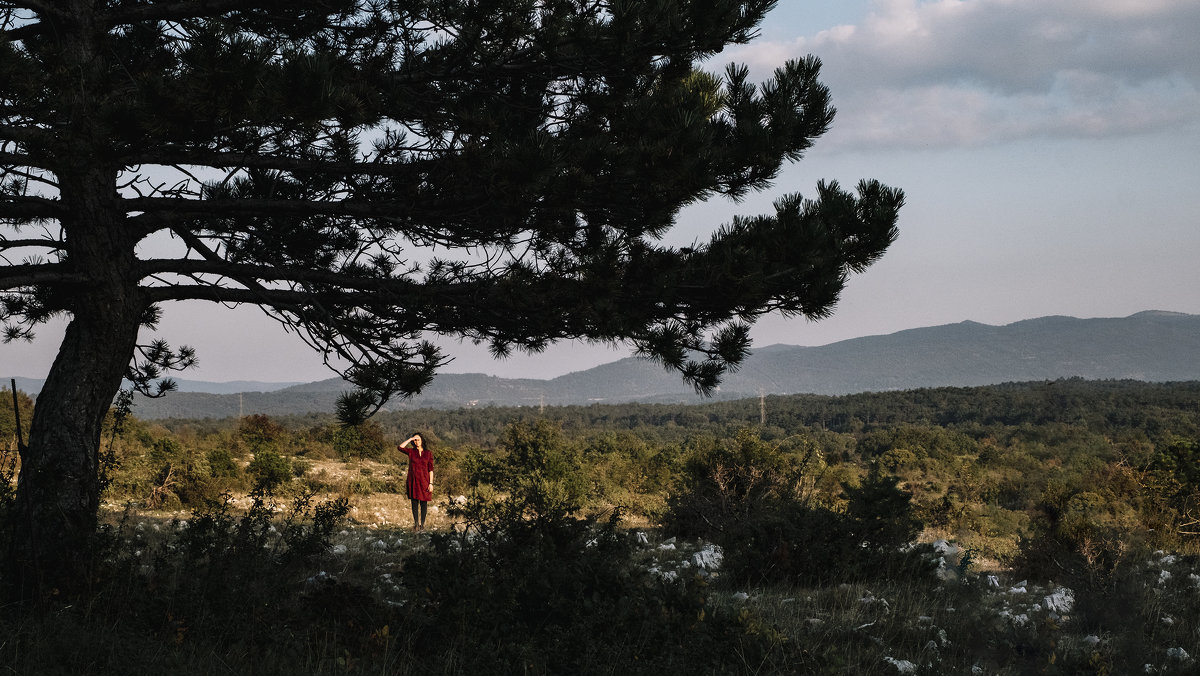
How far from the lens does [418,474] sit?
42.2ft

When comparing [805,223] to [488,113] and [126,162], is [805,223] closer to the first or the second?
[488,113]

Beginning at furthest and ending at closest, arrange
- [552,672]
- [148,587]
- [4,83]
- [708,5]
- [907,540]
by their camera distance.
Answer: [907,540], [708,5], [148,587], [4,83], [552,672]

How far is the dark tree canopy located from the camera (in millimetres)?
5113

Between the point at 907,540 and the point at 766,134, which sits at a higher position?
the point at 766,134

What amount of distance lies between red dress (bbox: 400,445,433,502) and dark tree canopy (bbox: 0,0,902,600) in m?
6.67

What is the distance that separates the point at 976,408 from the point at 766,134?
9719 cm

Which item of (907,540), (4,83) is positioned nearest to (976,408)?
(907,540)

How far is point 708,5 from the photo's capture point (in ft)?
18.3

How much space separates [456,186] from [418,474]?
8415 mm

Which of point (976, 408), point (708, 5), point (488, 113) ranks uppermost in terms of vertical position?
point (708, 5)

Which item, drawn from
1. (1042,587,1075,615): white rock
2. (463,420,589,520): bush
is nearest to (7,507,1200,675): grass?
(1042,587,1075,615): white rock

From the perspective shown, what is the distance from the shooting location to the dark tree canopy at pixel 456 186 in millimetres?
5113

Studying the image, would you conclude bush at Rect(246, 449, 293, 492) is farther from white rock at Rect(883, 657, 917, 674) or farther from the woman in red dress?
white rock at Rect(883, 657, 917, 674)

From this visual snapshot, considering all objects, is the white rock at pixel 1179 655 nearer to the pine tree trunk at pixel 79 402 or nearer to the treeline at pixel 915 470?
the treeline at pixel 915 470
